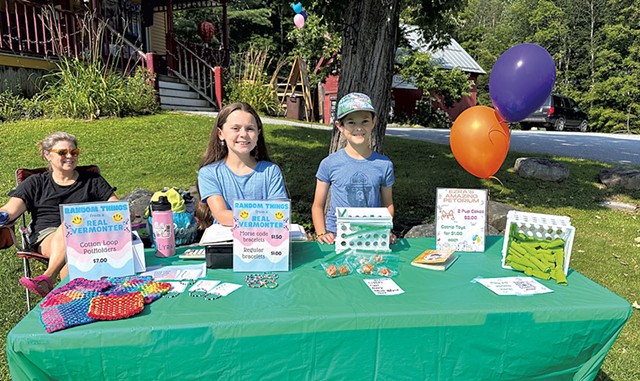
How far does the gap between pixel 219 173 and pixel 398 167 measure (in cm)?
482

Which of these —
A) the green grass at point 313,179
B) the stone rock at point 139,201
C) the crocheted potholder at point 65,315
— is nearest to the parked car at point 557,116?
the green grass at point 313,179

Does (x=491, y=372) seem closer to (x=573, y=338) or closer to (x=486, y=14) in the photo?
(x=573, y=338)

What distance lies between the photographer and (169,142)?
302 inches

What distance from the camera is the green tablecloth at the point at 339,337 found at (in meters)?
1.41

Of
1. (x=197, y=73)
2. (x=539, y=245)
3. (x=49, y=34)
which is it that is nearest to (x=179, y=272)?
(x=539, y=245)

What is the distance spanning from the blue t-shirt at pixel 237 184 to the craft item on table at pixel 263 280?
26.8 inches

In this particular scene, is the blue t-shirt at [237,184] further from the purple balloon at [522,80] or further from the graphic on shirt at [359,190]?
the purple balloon at [522,80]

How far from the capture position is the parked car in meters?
18.5

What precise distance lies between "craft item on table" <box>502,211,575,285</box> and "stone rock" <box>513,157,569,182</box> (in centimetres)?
525

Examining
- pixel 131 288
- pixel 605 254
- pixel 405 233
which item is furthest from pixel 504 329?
pixel 605 254

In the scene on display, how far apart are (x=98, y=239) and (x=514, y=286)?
67.9 inches

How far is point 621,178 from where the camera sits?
22.2 ft

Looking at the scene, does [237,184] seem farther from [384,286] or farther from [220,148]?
[384,286]

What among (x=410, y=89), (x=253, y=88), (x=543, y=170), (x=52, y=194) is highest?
(x=410, y=89)
